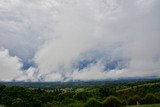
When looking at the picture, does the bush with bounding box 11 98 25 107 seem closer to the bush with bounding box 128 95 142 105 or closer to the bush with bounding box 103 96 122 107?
the bush with bounding box 103 96 122 107

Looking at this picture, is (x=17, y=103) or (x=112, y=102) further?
(x=17, y=103)

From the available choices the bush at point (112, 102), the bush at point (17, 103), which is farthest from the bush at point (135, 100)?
the bush at point (17, 103)

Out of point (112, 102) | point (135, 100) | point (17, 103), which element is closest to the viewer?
point (112, 102)

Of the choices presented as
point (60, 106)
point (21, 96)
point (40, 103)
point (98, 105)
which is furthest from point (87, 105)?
point (21, 96)

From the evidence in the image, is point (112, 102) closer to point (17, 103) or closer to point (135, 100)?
point (135, 100)

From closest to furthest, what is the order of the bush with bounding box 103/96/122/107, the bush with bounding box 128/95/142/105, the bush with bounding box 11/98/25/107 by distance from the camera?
the bush with bounding box 103/96/122/107, the bush with bounding box 128/95/142/105, the bush with bounding box 11/98/25/107

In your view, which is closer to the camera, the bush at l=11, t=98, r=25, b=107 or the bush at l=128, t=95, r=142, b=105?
the bush at l=128, t=95, r=142, b=105

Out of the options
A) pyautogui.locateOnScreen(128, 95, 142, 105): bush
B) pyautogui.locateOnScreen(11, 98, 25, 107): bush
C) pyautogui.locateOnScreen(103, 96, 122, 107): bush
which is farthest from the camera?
pyautogui.locateOnScreen(11, 98, 25, 107): bush

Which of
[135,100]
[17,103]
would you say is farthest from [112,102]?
[17,103]

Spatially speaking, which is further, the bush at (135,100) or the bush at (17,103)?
the bush at (17,103)

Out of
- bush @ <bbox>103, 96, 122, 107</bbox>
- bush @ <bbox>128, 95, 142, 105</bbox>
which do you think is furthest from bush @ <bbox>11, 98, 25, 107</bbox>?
bush @ <bbox>128, 95, 142, 105</bbox>

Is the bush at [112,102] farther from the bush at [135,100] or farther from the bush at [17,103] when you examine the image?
the bush at [17,103]
